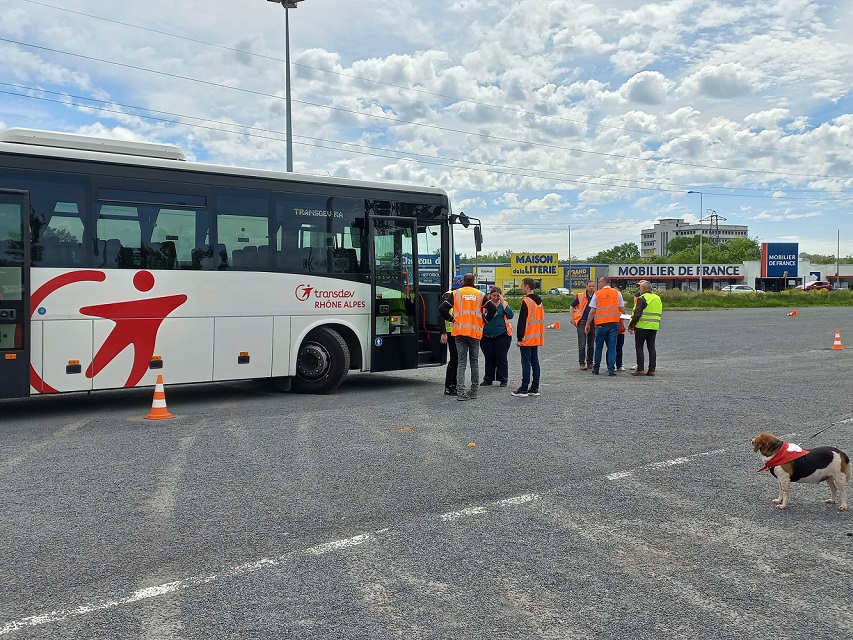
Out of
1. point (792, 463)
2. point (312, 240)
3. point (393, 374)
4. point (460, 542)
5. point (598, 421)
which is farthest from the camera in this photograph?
point (393, 374)

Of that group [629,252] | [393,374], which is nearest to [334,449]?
[393,374]

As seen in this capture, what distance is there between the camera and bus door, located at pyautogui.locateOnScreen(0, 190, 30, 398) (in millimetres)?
9727

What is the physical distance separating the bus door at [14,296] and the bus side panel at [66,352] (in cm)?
25

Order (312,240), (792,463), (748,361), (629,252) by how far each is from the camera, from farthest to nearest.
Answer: (629,252) < (748,361) < (312,240) < (792,463)

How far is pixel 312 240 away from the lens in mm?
12375

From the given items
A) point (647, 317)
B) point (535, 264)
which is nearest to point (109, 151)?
point (647, 317)

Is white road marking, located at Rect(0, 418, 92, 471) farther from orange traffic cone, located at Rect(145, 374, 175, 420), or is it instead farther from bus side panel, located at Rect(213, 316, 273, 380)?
bus side panel, located at Rect(213, 316, 273, 380)

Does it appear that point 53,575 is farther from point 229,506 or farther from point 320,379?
point 320,379

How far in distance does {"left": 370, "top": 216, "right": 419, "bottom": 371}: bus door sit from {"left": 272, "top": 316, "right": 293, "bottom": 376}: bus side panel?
Result: 1446 mm

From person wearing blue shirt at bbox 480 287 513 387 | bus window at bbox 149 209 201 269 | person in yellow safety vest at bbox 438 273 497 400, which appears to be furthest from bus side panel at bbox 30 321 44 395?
person wearing blue shirt at bbox 480 287 513 387

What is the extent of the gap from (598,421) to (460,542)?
5135 mm

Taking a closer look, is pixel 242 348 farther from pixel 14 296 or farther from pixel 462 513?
pixel 462 513

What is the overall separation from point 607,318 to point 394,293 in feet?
14.7

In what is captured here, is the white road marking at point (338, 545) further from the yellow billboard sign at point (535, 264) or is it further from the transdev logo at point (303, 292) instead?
the yellow billboard sign at point (535, 264)
